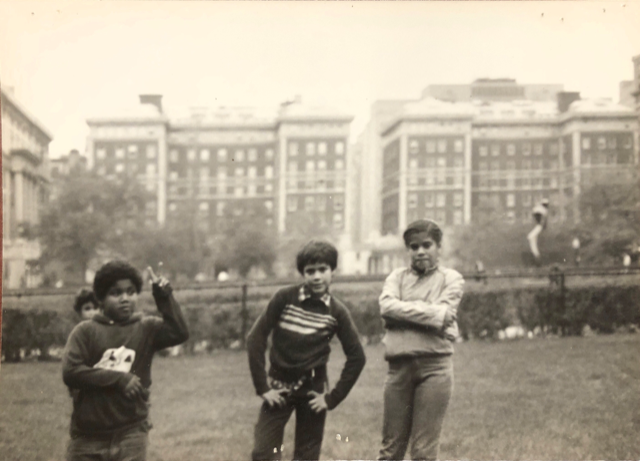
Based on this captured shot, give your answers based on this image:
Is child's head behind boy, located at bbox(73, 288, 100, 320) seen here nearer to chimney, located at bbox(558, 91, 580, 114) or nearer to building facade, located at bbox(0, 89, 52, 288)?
building facade, located at bbox(0, 89, 52, 288)

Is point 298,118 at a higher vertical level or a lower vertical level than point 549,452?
higher

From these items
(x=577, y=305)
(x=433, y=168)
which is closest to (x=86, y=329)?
(x=433, y=168)

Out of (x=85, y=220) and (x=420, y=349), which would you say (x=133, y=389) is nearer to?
(x=420, y=349)

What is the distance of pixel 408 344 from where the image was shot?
3.29 metres

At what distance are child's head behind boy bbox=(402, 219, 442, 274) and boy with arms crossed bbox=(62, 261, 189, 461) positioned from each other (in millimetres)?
1298

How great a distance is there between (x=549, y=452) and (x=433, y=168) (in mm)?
2107

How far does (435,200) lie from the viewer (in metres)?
4.66

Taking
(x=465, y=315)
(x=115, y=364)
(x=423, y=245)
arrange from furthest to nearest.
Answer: (x=465, y=315) → (x=423, y=245) → (x=115, y=364)

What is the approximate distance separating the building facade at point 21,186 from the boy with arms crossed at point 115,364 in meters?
1.58

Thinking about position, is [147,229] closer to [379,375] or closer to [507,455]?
[379,375]

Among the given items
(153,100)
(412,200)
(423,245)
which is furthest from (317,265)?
(153,100)

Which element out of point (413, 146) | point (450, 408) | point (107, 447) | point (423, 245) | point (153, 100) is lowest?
point (450, 408)

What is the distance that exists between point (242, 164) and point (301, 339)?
189 centimetres

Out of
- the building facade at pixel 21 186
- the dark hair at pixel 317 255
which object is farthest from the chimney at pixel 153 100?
the dark hair at pixel 317 255
